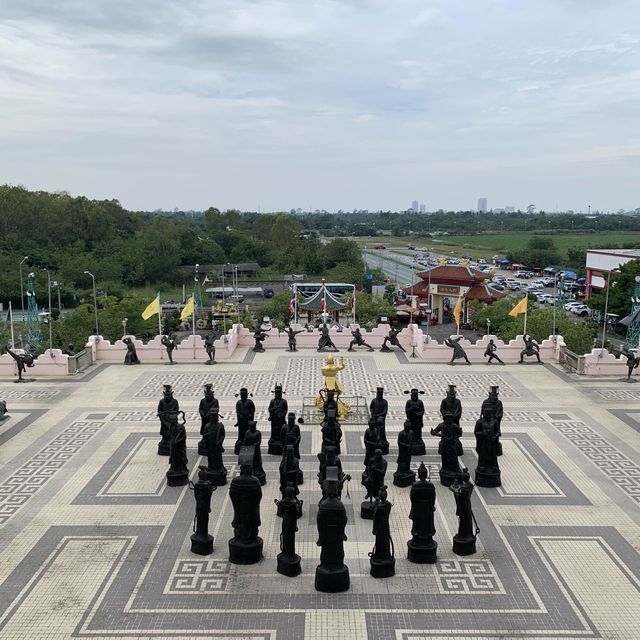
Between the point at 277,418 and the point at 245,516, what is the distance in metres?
4.45

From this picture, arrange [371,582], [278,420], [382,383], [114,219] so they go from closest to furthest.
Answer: [371,582] → [278,420] → [382,383] → [114,219]

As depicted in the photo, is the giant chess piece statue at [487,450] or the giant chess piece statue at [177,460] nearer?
the giant chess piece statue at [487,450]

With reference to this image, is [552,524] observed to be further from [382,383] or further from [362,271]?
[362,271]

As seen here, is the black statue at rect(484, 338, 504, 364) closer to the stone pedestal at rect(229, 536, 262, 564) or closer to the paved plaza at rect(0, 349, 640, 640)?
the paved plaza at rect(0, 349, 640, 640)

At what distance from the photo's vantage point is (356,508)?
11750mm

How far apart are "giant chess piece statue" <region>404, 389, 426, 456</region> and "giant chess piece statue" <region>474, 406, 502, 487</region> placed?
1651 millimetres

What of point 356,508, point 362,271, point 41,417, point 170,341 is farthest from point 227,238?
point 356,508

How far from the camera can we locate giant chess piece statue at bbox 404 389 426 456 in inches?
554

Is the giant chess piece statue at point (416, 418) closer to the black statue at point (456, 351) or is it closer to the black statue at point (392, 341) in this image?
the black statue at point (456, 351)

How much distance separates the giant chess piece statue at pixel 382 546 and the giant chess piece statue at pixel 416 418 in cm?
471

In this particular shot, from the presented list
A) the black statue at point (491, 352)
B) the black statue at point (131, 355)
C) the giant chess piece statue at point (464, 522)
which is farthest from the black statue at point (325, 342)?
the giant chess piece statue at point (464, 522)

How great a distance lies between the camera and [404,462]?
12.8m

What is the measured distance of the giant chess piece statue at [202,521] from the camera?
1004 centimetres

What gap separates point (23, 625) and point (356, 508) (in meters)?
5.61
